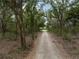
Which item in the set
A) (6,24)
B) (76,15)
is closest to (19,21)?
(76,15)

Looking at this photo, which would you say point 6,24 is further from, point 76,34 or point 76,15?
point 76,15

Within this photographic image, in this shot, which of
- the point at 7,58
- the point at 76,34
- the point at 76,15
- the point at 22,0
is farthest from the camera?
the point at 76,34

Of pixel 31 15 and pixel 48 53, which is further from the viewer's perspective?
pixel 31 15

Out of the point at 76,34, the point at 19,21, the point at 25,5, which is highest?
the point at 25,5

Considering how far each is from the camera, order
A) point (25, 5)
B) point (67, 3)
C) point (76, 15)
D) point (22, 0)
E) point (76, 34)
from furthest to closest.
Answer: point (76, 34)
point (67, 3)
point (76, 15)
point (25, 5)
point (22, 0)

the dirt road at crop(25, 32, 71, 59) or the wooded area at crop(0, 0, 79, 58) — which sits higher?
the wooded area at crop(0, 0, 79, 58)

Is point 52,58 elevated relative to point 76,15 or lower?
lower

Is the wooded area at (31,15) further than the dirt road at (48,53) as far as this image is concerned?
Yes

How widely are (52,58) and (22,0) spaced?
7997mm

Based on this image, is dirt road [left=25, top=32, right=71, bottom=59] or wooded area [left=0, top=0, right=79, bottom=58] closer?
dirt road [left=25, top=32, right=71, bottom=59]

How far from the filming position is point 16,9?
18484 mm

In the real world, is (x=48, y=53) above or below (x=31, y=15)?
below

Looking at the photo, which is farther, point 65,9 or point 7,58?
point 65,9

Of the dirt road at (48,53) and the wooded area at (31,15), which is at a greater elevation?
the wooded area at (31,15)
